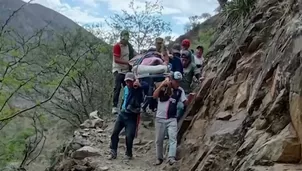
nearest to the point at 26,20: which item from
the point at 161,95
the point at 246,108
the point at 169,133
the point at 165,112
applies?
the point at 161,95

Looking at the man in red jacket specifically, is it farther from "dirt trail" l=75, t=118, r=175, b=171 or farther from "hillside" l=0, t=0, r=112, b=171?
"hillside" l=0, t=0, r=112, b=171

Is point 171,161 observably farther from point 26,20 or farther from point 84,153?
point 26,20

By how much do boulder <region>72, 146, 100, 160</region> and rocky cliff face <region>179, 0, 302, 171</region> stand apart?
209 cm

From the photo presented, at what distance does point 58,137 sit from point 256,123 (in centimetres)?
1937

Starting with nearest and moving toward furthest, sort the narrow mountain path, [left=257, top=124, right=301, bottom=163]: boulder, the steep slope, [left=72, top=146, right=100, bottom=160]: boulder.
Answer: [left=257, top=124, right=301, bottom=163]: boulder < the narrow mountain path < [left=72, top=146, right=100, bottom=160]: boulder < the steep slope

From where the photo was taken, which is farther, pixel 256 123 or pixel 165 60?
pixel 165 60

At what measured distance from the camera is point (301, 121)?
538 centimetres

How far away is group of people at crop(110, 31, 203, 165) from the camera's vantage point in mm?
9508

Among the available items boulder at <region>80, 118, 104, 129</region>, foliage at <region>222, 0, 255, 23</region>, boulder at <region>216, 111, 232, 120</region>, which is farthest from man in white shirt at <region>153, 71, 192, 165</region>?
boulder at <region>80, 118, 104, 129</region>

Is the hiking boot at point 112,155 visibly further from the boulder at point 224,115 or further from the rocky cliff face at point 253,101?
the boulder at point 224,115

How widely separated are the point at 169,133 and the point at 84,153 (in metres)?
2.62

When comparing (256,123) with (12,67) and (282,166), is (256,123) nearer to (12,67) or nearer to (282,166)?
(282,166)

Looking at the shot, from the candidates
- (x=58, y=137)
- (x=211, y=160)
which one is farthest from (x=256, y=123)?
(x=58, y=137)

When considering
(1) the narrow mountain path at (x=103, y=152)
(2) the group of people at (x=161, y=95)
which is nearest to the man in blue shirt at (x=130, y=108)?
(2) the group of people at (x=161, y=95)
